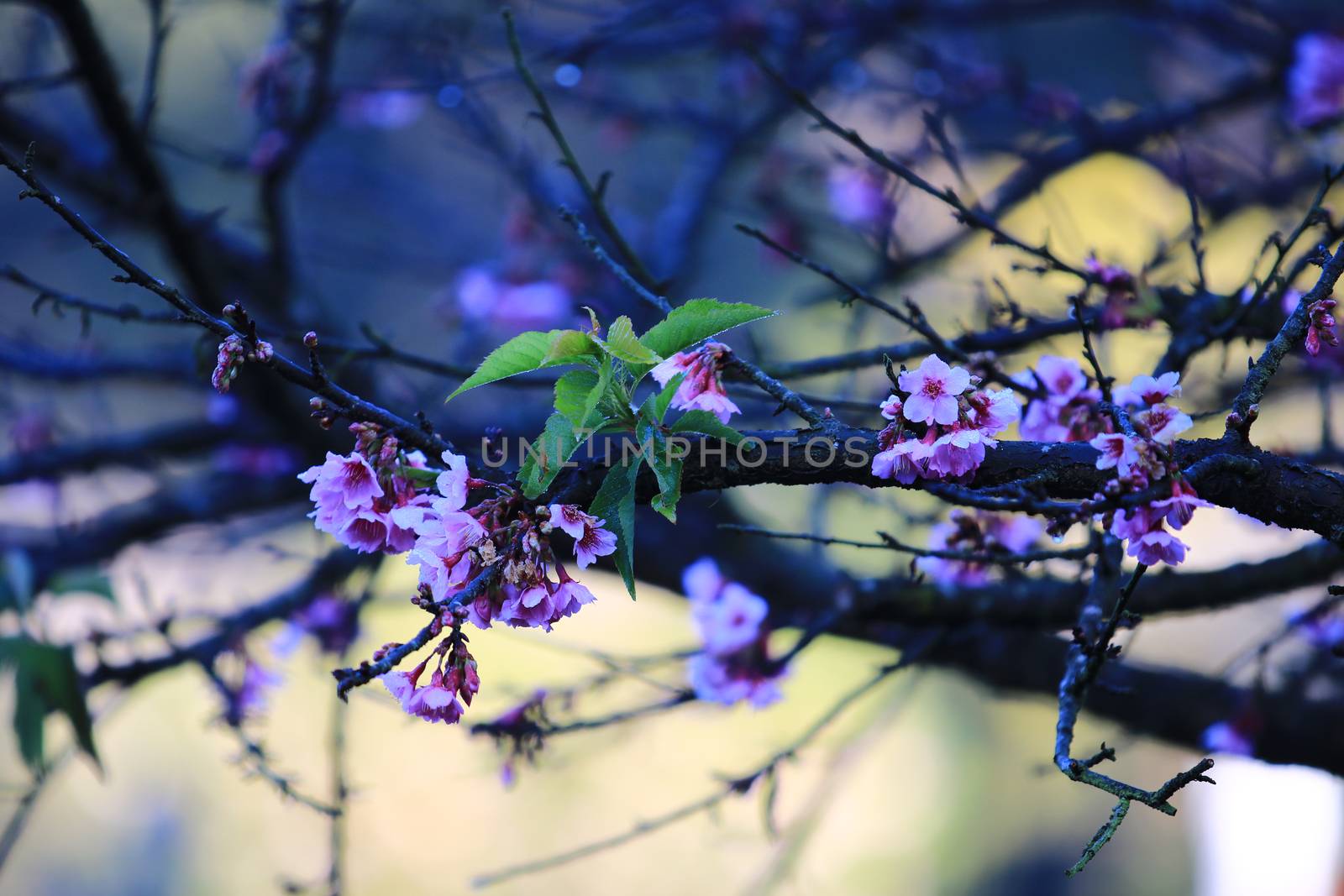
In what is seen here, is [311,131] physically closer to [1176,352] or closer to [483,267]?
[483,267]

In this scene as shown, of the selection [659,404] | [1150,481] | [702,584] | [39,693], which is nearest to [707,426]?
[659,404]

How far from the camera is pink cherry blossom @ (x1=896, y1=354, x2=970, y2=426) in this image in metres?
0.94

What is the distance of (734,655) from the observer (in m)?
1.77

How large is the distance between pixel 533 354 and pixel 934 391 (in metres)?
0.37

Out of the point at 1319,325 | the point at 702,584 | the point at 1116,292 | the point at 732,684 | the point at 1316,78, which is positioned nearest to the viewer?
the point at 1319,325

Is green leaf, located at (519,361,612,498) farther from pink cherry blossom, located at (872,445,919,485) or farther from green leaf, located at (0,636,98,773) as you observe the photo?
green leaf, located at (0,636,98,773)

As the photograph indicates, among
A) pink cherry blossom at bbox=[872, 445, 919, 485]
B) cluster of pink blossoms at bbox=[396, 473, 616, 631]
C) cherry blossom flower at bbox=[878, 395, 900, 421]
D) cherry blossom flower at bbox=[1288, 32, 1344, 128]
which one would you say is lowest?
cluster of pink blossoms at bbox=[396, 473, 616, 631]

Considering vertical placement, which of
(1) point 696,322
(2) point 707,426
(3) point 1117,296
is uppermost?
(3) point 1117,296

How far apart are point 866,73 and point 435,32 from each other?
145 centimetres

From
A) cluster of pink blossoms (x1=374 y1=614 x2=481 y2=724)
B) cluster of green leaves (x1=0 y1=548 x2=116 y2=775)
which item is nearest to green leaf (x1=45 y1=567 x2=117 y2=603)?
cluster of green leaves (x1=0 y1=548 x2=116 y2=775)

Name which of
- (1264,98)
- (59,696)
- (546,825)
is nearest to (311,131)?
(59,696)

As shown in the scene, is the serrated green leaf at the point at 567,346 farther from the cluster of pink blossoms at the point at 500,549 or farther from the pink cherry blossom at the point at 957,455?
the pink cherry blossom at the point at 957,455

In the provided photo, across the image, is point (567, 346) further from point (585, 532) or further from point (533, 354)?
point (585, 532)

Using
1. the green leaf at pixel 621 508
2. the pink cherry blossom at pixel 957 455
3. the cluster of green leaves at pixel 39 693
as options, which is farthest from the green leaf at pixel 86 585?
the pink cherry blossom at pixel 957 455
